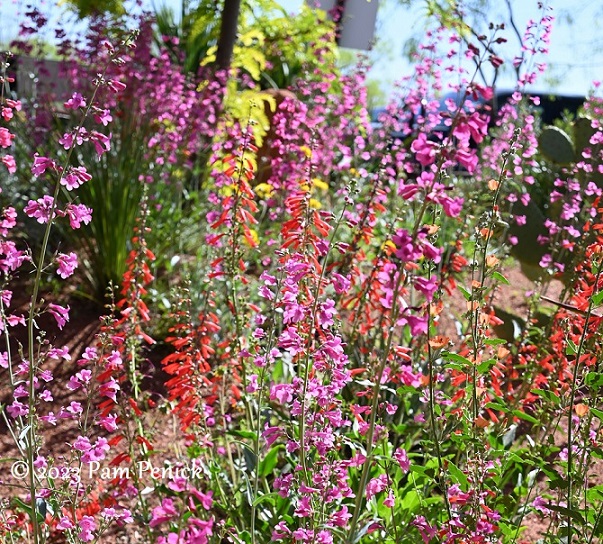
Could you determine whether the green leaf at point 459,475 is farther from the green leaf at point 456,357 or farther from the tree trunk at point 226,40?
the tree trunk at point 226,40

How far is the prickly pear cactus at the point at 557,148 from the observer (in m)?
5.06

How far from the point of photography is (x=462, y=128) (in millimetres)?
1563

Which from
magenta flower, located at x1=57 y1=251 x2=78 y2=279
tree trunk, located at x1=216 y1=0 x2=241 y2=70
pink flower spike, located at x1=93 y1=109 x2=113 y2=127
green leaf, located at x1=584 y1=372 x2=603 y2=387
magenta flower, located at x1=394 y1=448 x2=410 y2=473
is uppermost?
tree trunk, located at x1=216 y1=0 x2=241 y2=70

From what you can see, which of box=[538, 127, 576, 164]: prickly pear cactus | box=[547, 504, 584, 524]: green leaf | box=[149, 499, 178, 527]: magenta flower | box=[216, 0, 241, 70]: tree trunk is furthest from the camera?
box=[216, 0, 241, 70]: tree trunk

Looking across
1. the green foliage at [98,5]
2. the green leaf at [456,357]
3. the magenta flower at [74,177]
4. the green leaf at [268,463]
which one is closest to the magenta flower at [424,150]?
the green leaf at [456,357]

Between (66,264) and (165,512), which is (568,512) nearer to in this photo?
(165,512)

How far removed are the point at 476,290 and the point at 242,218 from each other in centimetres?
94

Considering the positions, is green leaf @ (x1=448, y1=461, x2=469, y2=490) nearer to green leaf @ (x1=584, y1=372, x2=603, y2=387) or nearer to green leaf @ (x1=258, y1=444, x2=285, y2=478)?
green leaf @ (x1=584, y1=372, x2=603, y2=387)

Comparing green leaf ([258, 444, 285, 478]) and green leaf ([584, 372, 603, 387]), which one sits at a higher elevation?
green leaf ([584, 372, 603, 387])

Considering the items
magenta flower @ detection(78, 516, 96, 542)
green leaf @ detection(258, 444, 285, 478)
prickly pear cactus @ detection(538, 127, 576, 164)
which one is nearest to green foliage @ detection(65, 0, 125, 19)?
prickly pear cactus @ detection(538, 127, 576, 164)

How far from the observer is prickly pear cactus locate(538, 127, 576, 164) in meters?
5.06

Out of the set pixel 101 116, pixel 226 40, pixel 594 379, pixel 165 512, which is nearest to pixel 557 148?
pixel 226 40

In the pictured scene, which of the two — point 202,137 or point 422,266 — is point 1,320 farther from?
point 202,137

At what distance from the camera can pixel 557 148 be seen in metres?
5.09
